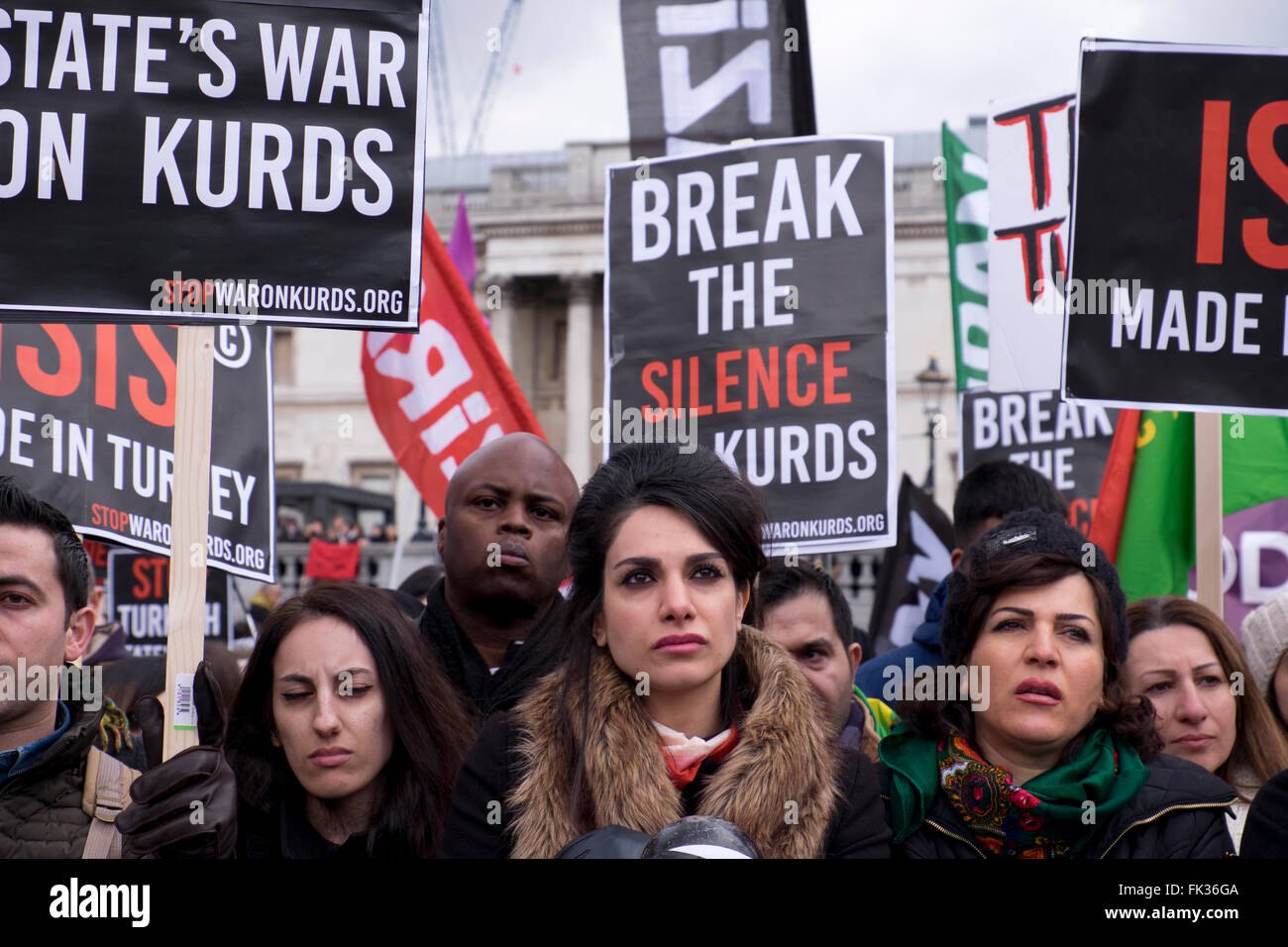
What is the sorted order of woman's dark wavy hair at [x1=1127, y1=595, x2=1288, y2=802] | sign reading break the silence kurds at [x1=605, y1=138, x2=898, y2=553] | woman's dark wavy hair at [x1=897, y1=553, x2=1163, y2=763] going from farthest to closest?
1. sign reading break the silence kurds at [x1=605, y1=138, x2=898, y2=553]
2. woman's dark wavy hair at [x1=1127, y1=595, x2=1288, y2=802]
3. woman's dark wavy hair at [x1=897, y1=553, x2=1163, y2=763]

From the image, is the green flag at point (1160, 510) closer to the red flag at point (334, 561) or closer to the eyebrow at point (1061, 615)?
the eyebrow at point (1061, 615)

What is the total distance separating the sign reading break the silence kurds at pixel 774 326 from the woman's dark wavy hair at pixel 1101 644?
74.8 inches

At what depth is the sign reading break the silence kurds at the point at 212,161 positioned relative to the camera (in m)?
3.67

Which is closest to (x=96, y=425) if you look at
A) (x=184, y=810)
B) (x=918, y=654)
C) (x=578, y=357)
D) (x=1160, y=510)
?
(x=184, y=810)

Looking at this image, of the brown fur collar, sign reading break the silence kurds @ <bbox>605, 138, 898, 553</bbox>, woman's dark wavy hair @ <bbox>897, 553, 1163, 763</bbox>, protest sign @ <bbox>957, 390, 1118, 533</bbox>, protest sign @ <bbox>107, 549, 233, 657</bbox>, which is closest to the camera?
the brown fur collar

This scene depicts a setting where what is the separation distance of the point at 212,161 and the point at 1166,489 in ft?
12.6

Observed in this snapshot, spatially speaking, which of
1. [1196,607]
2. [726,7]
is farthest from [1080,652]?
[726,7]

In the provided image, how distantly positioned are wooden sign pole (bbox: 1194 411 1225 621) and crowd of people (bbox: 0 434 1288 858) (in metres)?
1.39

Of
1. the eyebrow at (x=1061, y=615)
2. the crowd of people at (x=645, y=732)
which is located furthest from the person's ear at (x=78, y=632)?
the eyebrow at (x=1061, y=615)

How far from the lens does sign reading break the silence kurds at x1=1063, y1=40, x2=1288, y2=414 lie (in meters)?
4.22

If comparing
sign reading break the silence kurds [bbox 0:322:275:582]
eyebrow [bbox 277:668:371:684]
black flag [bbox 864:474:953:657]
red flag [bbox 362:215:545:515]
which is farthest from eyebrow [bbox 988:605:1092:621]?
black flag [bbox 864:474:953:657]

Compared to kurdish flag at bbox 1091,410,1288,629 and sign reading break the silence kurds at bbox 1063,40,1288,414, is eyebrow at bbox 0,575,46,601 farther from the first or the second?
kurdish flag at bbox 1091,410,1288,629

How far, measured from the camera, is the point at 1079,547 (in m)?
2.93
